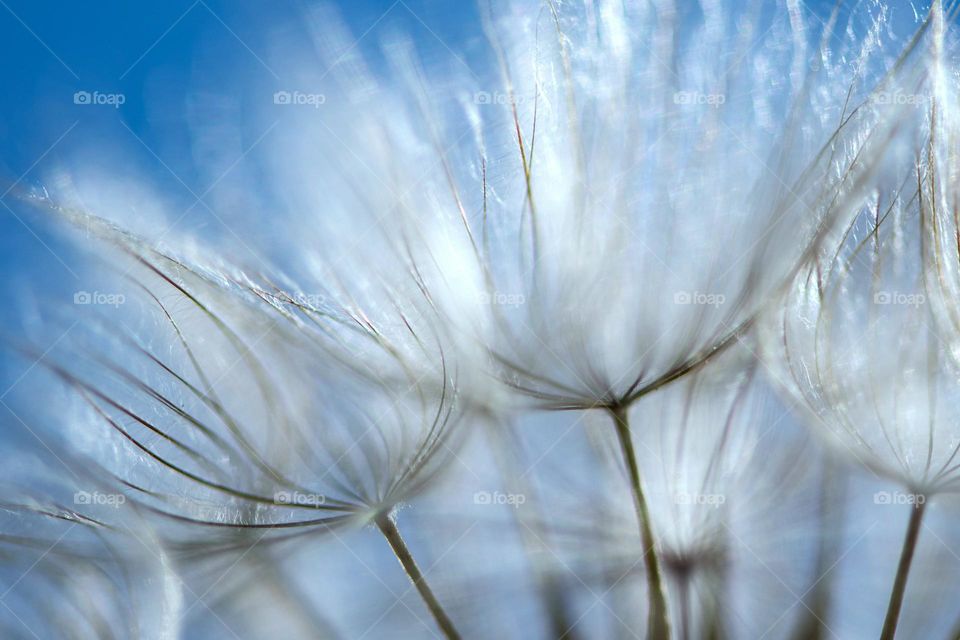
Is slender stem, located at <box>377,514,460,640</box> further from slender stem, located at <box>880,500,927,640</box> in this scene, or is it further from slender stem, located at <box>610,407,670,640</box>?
slender stem, located at <box>880,500,927,640</box>

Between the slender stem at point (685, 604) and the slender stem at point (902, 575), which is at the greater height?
the slender stem at point (902, 575)

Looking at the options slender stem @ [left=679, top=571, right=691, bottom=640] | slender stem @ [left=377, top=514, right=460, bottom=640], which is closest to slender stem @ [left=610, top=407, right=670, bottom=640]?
slender stem @ [left=679, top=571, right=691, bottom=640]

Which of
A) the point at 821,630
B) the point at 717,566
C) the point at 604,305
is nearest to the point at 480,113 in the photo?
the point at 604,305

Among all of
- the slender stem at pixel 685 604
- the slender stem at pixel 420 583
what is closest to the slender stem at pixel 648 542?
the slender stem at pixel 685 604

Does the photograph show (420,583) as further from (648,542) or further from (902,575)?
(902,575)

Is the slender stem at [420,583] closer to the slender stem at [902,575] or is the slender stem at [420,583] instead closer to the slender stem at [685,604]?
the slender stem at [685,604]

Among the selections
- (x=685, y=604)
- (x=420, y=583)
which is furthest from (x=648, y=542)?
(x=420, y=583)
